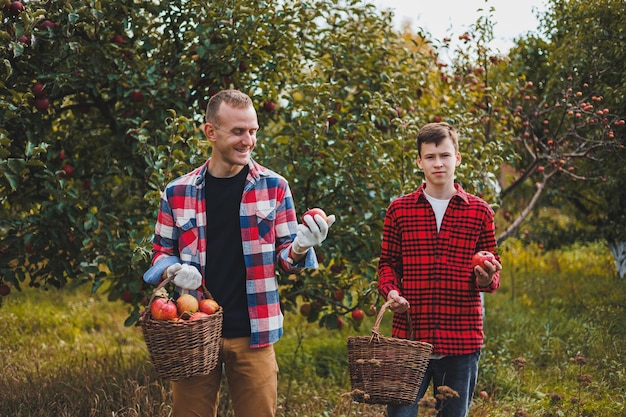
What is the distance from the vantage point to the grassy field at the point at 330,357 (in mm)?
3729

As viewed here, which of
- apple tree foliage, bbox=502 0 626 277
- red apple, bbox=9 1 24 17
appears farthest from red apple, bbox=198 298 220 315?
apple tree foliage, bbox=502 0 626 277

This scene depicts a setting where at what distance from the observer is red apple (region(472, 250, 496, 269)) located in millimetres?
2453

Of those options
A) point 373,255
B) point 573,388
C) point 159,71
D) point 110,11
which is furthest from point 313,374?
point 110,11

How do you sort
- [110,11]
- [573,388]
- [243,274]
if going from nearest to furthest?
[243,274]
[110,11]
[573,388]

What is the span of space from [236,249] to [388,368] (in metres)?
0.68

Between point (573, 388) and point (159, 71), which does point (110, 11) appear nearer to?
point (159, 71)

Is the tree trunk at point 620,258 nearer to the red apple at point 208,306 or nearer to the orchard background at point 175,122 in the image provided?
the orchard background at point 175,122

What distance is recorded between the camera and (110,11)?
382 cm

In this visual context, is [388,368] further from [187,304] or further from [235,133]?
[235,133]

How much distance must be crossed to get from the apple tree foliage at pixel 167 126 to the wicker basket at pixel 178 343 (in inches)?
46.9

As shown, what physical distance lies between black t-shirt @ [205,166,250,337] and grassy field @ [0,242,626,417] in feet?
1.80

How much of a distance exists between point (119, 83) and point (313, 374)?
2.32 metres

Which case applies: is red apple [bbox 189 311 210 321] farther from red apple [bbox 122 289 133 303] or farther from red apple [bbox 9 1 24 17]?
red apple [bbox 9 1 24 17]

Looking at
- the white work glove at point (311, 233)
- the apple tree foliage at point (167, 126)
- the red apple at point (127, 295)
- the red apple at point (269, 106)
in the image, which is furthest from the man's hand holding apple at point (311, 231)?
the red apple at point (269, 106)
